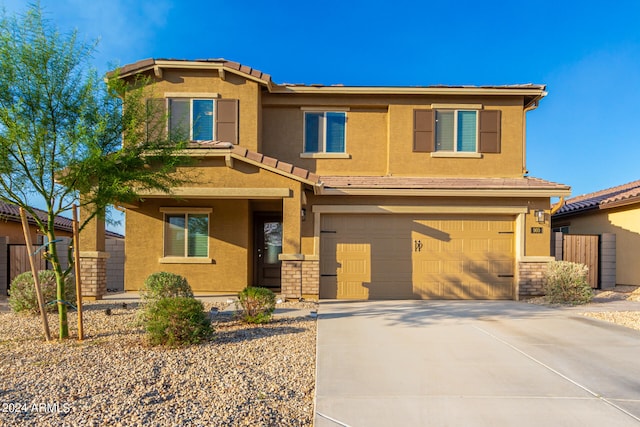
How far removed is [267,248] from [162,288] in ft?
18.4

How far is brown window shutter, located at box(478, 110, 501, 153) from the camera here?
1195 cm

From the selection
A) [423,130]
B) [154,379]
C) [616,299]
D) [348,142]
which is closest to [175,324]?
[154,379]

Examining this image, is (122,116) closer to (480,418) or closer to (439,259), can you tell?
(480,418)

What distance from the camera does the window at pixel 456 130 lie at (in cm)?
1205

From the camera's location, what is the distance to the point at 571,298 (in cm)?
1022

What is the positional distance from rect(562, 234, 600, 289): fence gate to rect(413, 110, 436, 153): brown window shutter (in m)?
5.21

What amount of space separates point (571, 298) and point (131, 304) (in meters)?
10.5

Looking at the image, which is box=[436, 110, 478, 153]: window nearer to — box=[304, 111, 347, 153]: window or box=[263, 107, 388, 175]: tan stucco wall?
box=[263, 107, 388, 175]: tan stucco wall

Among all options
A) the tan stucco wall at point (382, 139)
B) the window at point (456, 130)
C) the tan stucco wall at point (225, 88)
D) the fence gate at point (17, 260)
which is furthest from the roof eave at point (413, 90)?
the fence gate at point (17, 260)

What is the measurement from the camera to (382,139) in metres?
12.1

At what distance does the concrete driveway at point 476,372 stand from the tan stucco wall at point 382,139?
4.94 meters

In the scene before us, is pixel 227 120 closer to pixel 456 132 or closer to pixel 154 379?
pixel 456 132

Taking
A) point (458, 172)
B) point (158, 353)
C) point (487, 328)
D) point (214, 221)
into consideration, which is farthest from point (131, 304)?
point (458, 172)

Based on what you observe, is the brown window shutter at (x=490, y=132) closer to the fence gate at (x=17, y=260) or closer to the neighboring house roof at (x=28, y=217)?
the neighboring house roof at (x=28, y=217)
